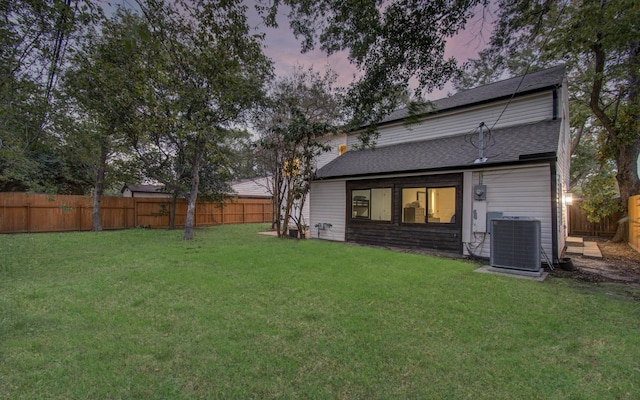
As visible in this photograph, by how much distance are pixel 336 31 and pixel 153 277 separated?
532 cm

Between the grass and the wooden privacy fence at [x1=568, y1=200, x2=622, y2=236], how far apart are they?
10.2m

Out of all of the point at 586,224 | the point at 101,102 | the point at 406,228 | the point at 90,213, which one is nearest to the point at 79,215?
the point at 90,213

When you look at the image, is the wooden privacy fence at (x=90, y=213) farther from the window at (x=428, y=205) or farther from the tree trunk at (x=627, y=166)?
the tree trunk at (x=627, y=166)

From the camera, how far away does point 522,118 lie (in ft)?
28.2

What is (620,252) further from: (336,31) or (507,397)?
(336,31)

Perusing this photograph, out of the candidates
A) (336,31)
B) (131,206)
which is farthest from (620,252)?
(131,206)

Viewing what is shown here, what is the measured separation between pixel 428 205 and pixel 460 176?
1.22m

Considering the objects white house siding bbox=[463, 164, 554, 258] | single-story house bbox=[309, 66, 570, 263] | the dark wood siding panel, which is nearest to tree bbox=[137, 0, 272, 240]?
single-story house bbox=[309, 66, 570, 263]

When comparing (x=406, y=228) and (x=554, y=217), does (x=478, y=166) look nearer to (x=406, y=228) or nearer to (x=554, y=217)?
(x=554, y=217)

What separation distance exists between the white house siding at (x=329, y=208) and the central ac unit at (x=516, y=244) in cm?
543

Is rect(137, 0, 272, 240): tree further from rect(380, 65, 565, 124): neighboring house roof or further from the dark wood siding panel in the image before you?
the dark wood siding panel

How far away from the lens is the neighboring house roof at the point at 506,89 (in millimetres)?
8273

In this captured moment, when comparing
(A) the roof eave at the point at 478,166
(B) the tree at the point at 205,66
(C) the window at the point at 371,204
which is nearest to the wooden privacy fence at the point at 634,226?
(A) the roof eave at the point at 478,166

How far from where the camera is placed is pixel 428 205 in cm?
843
